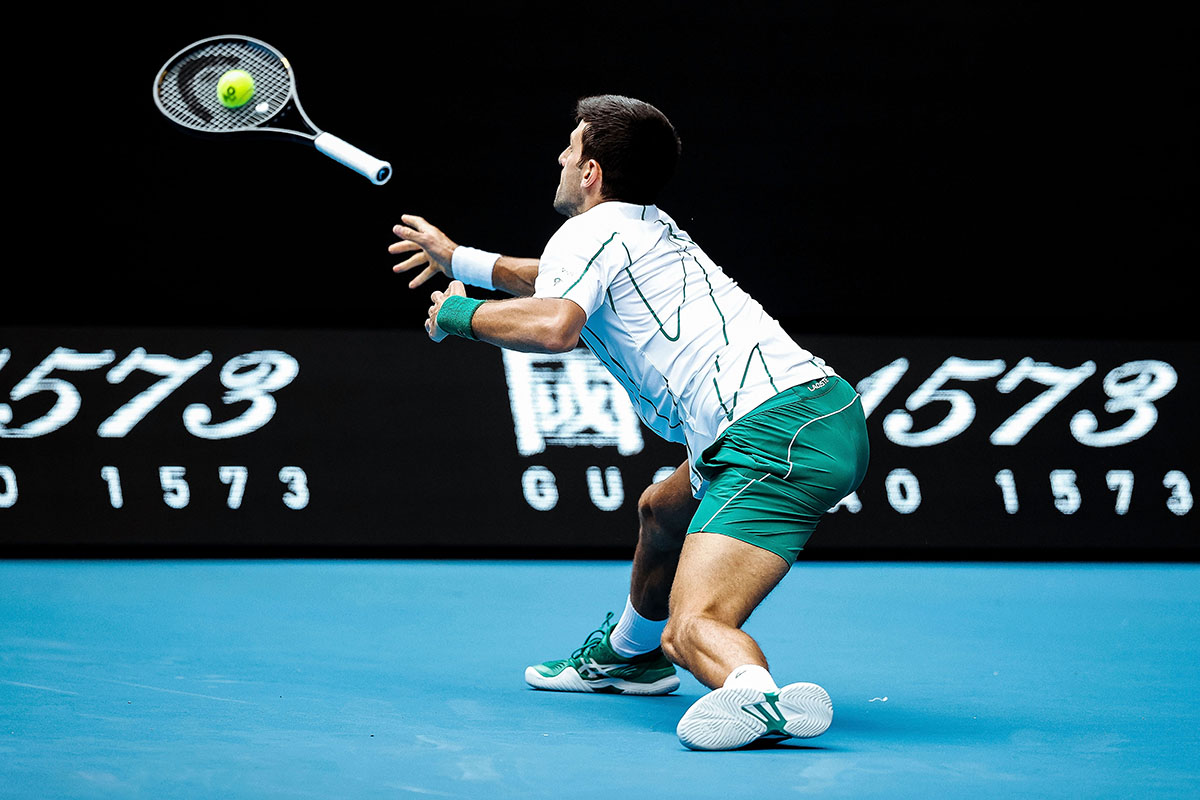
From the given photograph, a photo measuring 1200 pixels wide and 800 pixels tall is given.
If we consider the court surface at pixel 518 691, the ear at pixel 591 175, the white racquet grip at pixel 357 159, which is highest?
the ear at pixel 591 175

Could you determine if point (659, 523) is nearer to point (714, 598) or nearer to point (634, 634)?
point (634, 634)

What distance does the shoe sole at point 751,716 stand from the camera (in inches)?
114

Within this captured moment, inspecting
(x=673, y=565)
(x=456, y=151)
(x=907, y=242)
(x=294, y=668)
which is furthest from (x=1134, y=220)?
(x=294, y=668)

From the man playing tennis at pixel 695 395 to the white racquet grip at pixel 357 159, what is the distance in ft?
1.06

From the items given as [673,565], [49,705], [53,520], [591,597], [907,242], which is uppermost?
[907,242]

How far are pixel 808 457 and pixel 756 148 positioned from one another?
14.2 feet

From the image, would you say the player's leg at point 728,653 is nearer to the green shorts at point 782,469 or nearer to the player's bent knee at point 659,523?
the green shorts at point 782,469

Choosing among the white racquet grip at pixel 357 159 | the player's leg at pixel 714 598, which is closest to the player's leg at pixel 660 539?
the player's leg at pixel 714 598

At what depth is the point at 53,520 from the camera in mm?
6473

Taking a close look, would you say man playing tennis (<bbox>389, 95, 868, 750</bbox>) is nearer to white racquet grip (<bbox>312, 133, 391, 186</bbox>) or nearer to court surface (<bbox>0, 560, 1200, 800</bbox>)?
court surface (<bbox>0, 560, 1200, 800</bbox>)

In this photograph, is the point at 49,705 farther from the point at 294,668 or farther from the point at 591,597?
the point at 591,597

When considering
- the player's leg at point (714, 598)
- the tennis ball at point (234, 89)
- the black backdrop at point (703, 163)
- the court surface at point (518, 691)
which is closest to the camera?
the court surface at point (518, 691)

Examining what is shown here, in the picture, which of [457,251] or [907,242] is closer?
[457,251]

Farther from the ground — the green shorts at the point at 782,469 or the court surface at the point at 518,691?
the green shorts at the point at 782,469
